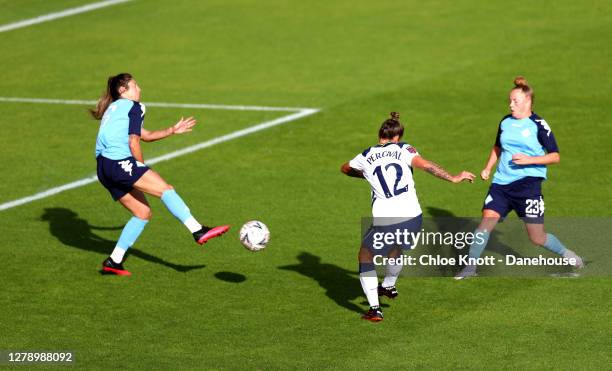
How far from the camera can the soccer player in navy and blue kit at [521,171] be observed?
1370 centimetres

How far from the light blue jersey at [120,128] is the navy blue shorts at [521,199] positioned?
13.8 feet

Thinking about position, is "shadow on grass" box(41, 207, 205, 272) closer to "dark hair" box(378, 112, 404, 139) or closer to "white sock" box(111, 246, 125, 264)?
"white sock" box(111, 246, 125, 264)

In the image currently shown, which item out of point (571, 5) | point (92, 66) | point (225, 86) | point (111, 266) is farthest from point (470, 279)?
point (571, 5)

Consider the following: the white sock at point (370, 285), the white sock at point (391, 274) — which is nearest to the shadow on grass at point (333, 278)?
the white sock at point (391, 274)

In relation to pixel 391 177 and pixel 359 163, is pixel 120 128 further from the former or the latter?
pixel 391 177

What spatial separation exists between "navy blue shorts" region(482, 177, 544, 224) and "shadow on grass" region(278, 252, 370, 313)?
183 centimetres

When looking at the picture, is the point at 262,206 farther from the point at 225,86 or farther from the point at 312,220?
the point at 225,86

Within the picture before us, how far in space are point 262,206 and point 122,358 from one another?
601cm

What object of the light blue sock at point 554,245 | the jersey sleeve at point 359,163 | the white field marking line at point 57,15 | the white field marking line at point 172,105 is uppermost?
the white field marking line at point 57,15

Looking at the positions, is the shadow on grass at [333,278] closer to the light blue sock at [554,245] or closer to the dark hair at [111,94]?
the light blue sock at [554,245]

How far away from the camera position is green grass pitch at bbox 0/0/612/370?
12234mm

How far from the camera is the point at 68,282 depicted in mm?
14258

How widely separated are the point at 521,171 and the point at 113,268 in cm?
493

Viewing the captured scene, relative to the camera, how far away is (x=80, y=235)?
1638 cm
